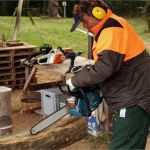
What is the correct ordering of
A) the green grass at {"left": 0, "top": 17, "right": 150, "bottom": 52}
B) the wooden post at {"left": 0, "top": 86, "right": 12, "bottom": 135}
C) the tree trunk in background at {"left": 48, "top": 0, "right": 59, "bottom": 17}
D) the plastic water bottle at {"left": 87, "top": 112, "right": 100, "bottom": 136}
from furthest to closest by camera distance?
1. the tree trunk in background at {"left": 48, "top": 0, "right": 59, "bottom": 17}
2. the green grass at {"left": 0, "top": 17, "right": 150, "bottom": 52}
3. the wooden post at {"left": 0, "top": 86, "right": 12, "bottom": 135}
4. the plastic water bottle at {"left": 87, "top": 112, "right": 100, "bottom": 136}

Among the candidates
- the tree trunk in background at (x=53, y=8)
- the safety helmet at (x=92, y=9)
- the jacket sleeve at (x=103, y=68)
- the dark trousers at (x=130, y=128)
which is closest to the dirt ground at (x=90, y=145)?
the dark trousers at (x=130, y=128)

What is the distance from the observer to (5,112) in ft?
21.0

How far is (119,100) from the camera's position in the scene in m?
3.74

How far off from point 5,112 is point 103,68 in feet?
10.3

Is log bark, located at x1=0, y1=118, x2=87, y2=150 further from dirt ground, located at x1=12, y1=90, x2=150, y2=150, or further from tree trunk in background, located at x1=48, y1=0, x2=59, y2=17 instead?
tree trunk in background, located at x1=48, y1=0, x2=59, y2=17

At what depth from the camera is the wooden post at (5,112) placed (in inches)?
250

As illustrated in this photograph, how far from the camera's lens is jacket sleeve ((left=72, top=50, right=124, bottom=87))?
3.50 m

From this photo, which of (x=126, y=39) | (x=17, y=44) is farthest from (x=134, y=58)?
(x=17, y=44)

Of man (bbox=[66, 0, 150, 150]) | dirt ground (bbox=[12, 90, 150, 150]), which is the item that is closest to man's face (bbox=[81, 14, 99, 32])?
man (bbox=[66, 0, 150, 150])

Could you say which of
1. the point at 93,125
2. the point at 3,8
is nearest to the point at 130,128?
the point at 93,125

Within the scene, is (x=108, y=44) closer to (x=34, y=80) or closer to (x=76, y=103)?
(x=76, y=103)

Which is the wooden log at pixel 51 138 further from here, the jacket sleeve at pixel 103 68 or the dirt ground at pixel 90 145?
the jacket sleeve at pixel 103 68

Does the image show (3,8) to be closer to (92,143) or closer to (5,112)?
(5,112)

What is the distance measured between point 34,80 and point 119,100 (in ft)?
14.5
